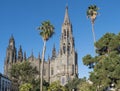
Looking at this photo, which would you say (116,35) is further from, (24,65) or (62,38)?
(62,38)

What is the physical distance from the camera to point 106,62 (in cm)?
5650

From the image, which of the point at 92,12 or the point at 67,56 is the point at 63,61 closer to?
the point at 67,56

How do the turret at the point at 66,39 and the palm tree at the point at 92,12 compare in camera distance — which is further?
the turret at the point at 66,39

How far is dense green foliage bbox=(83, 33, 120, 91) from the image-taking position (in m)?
56.1

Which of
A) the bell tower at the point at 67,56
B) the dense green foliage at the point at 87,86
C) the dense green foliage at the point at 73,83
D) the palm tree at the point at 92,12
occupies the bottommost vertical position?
the dense green foliage at the point at 87,86

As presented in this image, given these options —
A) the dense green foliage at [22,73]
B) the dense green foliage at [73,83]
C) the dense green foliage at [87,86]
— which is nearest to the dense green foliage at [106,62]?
the dense green foliage at [87,86]

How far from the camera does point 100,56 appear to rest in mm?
59750

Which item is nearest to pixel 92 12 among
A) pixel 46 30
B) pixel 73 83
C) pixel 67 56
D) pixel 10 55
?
pixel 46 30

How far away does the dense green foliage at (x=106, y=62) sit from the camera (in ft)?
184

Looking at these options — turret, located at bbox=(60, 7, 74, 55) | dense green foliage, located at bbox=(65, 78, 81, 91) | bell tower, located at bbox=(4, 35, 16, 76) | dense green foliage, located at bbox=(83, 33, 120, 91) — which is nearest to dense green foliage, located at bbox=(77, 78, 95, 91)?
dense green foliage, located at bbox=(83, 33, 120, 91)

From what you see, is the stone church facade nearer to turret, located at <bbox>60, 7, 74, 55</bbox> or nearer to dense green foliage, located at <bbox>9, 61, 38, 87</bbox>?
turret, located at <bbox>60, 7, 74, 55</bbox>

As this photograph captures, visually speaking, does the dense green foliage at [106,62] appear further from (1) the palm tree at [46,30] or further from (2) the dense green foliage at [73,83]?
(2) the dense green foliage at [73,83]

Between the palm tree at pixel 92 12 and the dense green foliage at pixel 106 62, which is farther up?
the palm tree at pixel 92 12

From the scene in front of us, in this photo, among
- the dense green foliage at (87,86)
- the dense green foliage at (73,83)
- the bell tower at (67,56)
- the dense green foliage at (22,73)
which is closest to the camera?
the dense green foliage at (87,86)
